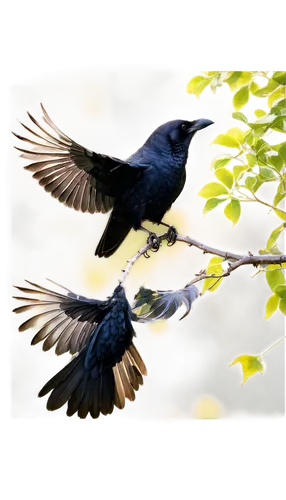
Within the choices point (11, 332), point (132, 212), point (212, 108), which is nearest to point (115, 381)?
point (11, 332)

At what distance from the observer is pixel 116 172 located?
1.58 metres

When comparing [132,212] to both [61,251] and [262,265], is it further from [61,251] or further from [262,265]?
[262,265]

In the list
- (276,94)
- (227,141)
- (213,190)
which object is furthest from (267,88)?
(213,190)

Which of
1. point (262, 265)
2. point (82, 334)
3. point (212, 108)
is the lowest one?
point (82, 334)

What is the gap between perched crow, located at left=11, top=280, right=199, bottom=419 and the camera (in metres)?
1.60

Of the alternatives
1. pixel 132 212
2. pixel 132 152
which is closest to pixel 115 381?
pixel 132 212

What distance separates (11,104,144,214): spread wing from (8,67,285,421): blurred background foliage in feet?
0.14

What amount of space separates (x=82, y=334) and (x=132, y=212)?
1.07ft

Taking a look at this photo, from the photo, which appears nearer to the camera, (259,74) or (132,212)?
(259,74)

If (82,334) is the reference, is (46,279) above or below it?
above

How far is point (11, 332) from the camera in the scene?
5.46 ft

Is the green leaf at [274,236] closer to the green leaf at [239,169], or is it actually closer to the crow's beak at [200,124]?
the green leaf at [239,169]

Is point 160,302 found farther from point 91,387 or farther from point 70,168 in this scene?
point 70,168

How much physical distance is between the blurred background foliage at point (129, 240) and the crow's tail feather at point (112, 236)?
0.05 ft
